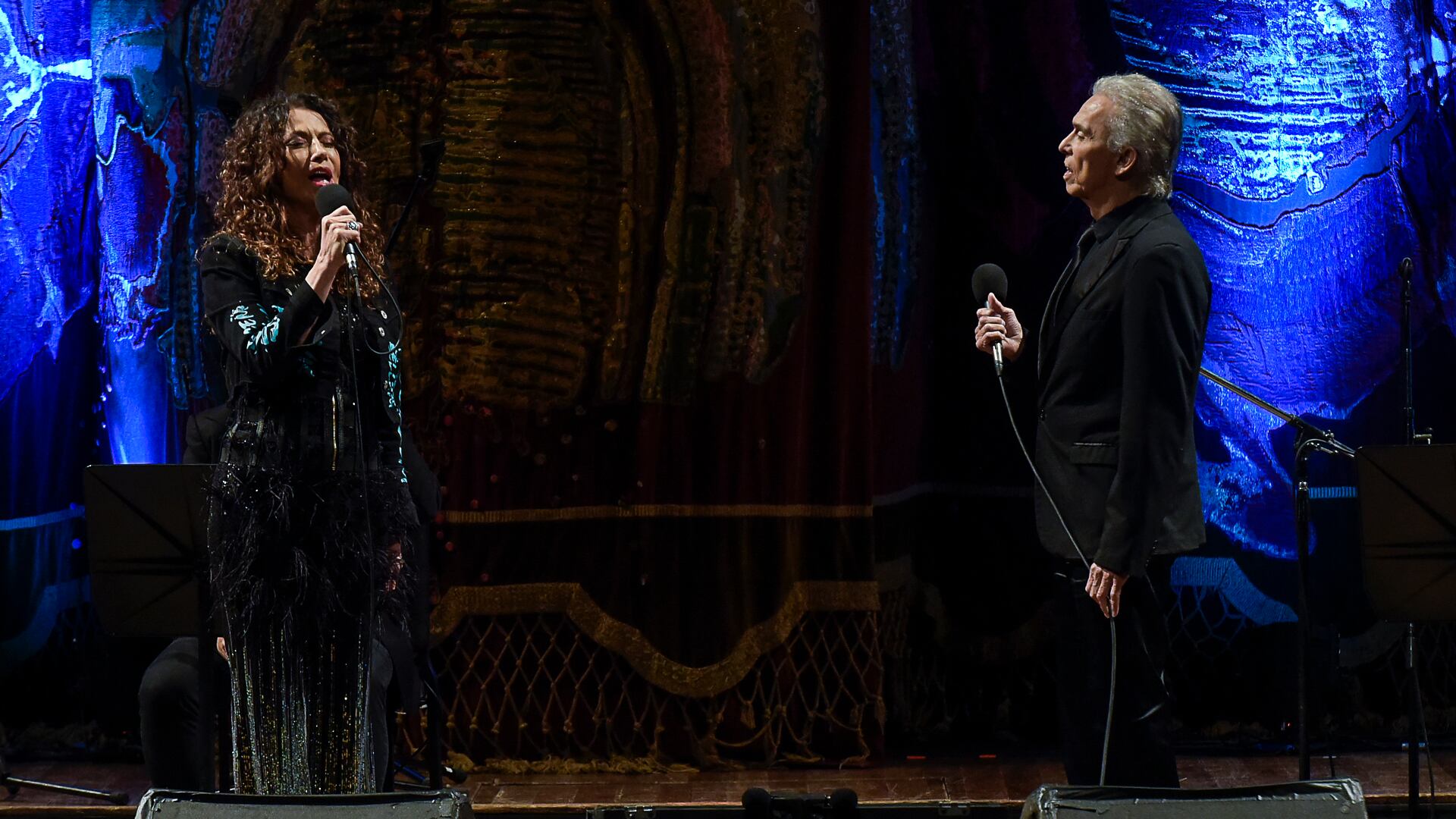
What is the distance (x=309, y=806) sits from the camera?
2004mm

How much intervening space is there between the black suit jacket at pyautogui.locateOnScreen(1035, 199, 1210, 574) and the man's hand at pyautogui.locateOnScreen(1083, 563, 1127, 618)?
2cm

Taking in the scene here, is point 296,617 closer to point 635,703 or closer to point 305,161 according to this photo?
point 305,161

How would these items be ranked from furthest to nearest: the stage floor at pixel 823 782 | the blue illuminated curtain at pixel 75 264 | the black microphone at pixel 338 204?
the blue illuminated curtain at pixel 75 264 → the stage floor at pixel 823 782 → the black microphone at pixel 338 204

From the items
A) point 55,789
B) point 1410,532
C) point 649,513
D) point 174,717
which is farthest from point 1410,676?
point 55,789

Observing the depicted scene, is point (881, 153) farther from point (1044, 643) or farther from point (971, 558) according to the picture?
point (1044, 643)

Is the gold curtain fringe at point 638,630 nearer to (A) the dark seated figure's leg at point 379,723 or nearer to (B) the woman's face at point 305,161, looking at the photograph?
(A) the dark seated figure's leg at point 379,723

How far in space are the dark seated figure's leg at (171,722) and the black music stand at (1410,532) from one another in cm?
261

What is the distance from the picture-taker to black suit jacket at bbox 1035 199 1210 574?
8.14ft

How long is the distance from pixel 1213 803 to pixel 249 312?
1742mm

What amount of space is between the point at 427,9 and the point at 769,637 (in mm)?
2054

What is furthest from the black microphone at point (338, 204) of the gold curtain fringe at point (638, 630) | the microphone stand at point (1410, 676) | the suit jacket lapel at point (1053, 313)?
the microphone stand at point (1410, 676)

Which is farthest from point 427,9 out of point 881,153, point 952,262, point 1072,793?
point 1072,793

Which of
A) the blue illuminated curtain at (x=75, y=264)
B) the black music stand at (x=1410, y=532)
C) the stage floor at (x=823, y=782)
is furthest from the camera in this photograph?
the blue illuminated curtain at (x=75, y=264)

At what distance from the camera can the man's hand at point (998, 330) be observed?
2.66 metres
